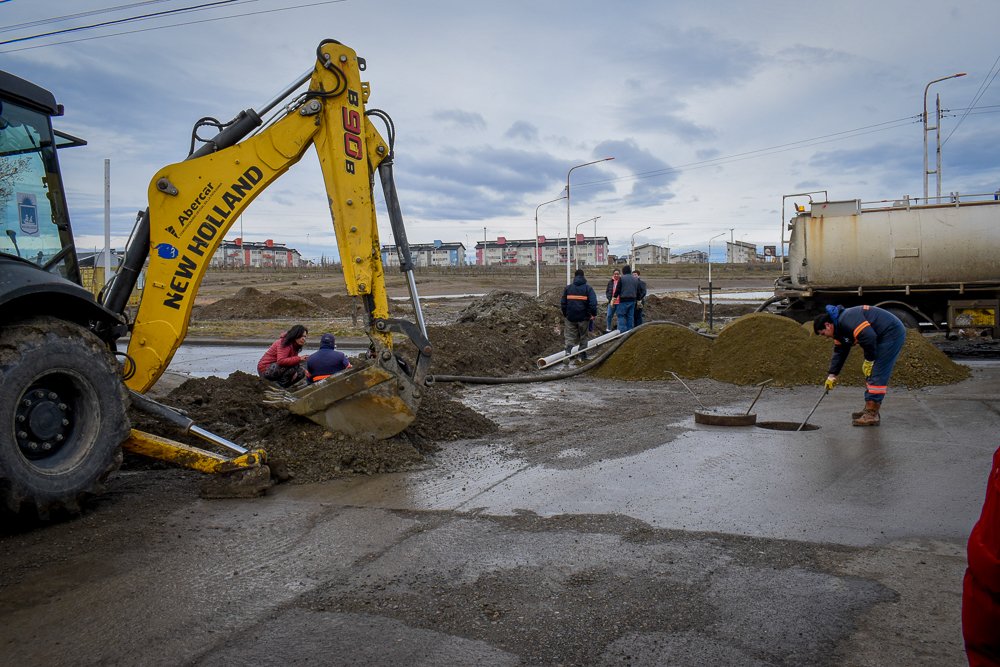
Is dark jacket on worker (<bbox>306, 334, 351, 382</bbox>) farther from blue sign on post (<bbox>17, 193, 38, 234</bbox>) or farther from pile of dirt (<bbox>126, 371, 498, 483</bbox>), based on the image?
blue sign on post (<bbox>17, 193, 38, 234</bbox>)

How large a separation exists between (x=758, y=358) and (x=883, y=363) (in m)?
3.71

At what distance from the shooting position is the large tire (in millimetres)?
4918

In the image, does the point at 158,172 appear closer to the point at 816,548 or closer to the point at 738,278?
the point at 816,548

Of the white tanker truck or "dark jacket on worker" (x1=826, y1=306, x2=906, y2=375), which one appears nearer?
"dark jacket on worker" (x1=826, y1=306, x2=906, y2=375)

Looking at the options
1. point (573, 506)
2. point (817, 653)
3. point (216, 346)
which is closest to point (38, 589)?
point (573, 506)

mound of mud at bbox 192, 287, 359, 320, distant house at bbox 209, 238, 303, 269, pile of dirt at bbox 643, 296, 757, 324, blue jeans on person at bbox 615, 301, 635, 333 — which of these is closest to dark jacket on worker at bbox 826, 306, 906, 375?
blue jeans on person at bbox 615, 301, 635, 333

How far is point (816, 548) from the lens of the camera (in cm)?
492

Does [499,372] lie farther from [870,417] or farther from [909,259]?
[909,259]

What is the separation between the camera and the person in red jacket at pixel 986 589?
1843 millimetres

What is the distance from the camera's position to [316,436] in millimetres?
7262

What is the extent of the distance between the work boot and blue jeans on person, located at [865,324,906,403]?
61mm

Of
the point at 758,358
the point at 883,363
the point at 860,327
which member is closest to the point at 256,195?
the point at 860,327

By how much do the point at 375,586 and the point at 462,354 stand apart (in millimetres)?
10277

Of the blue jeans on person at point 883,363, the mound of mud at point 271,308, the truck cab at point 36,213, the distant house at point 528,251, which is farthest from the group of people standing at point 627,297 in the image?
the distant house at point 528,251
